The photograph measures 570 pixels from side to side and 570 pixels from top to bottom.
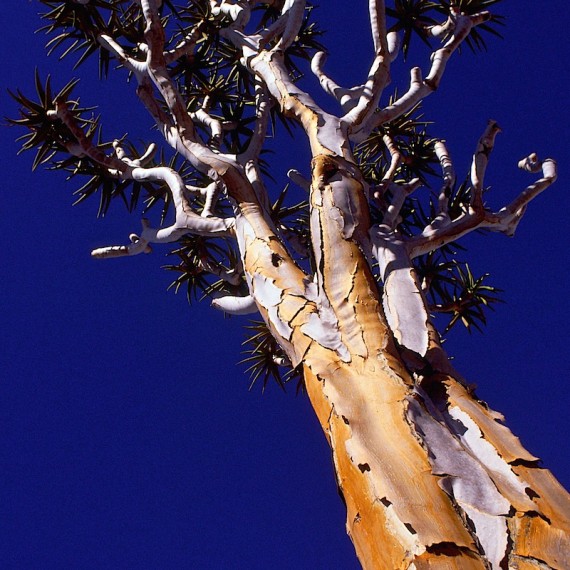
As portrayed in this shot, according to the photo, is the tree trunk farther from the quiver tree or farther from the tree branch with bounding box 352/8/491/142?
the tree branch with bounding box 352/8/491/142

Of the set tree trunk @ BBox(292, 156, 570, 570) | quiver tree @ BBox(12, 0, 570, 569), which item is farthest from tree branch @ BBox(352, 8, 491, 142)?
tree trunk @ BBox(292, 156, 570, 570)

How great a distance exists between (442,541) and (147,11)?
14.3 feet

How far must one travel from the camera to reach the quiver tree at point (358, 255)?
6.46ft

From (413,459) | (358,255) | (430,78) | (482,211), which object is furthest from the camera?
(430,78)

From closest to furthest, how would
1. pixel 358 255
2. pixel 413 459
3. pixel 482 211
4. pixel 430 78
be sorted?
pixel 413 459, pixel 358 255, pixel 482 211, pixel 430 78

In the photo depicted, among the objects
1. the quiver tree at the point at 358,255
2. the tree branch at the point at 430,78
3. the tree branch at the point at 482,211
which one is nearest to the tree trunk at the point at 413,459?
the quiver tree at the point at 358,255

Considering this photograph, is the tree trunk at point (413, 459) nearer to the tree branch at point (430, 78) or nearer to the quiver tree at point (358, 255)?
the quiver tree at point (358, 255)

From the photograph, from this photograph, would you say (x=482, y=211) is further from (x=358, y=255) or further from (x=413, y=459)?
(x=413, y=459)

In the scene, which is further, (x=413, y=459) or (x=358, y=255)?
(x=358, y=255)

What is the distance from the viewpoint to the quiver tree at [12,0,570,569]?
1969 millimetres

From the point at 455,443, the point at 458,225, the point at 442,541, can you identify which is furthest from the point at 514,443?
the point at 458,225

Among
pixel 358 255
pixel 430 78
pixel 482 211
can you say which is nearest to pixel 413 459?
pixel 358 255

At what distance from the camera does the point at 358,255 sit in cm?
303

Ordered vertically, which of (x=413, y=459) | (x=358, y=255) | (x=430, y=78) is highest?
(x=430, y=78)
